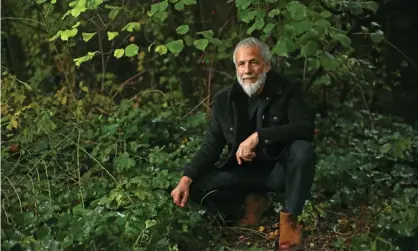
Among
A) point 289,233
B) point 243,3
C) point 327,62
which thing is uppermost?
point 243,3

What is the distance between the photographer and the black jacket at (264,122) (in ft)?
11.7

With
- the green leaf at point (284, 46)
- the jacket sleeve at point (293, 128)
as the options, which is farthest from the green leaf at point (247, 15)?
the jacket sleeve at point (293, 128)

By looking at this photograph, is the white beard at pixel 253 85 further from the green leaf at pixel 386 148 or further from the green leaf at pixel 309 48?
the green leaf at pixel 386 148

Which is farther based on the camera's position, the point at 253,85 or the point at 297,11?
the point at 297,11

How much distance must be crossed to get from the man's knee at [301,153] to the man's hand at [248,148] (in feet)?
0.67

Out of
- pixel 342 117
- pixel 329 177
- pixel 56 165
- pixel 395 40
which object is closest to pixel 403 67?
pixel 395 40

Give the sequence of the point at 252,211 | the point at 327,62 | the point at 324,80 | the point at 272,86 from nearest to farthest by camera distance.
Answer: the point at 272,86, the point at 252,211, the point at 327,62, the point at 324,80

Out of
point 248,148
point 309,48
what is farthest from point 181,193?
point 309,48

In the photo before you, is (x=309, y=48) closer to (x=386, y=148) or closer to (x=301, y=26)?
(x=301, y=26)

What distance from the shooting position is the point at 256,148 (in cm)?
366

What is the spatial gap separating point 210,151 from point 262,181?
0.35 meters

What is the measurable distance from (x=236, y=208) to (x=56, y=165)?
1451mm

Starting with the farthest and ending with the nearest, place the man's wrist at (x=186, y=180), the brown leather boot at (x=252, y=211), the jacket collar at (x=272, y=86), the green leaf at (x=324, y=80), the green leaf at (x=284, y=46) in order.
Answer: the green leaf at (x=324, y=80) < the brown leather boot at (x=252, y=211) < the green leaf at (x=284, y=46) < the man's wrist at (x=186, y=180) < the jacket collar at (x=272, y=86)

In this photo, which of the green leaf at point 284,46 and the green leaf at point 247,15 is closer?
the green leaf at point 284,46
